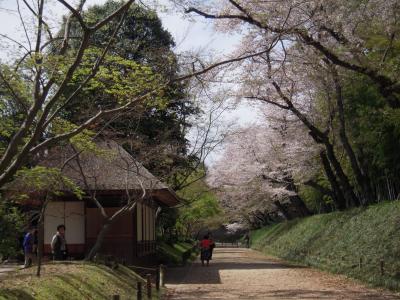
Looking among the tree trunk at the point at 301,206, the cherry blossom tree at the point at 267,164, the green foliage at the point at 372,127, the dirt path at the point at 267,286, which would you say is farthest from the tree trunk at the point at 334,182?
the tree trunk at the point at 301,206

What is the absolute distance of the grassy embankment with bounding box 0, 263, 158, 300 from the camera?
9.37m

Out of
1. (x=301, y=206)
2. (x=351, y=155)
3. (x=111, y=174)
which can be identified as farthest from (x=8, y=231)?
(x=301, y=206)

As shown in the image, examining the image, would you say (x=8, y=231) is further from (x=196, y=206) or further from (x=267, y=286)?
(x=196, y=206)

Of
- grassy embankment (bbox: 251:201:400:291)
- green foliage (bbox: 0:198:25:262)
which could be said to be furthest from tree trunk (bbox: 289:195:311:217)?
green foliage (bbox: 0:198:25:262)

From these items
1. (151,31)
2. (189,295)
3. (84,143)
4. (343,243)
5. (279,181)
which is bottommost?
(189,295)

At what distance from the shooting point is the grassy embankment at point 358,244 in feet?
53.5

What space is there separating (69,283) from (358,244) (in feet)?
38.8

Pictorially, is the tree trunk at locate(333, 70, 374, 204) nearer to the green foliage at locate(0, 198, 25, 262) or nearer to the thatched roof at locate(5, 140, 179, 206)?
the thatched roof at locate(5, 140, 179, 206)

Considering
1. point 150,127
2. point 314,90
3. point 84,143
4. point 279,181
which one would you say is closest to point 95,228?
point 150,127

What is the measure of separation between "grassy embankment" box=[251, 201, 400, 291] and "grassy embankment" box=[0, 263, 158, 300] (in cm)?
657

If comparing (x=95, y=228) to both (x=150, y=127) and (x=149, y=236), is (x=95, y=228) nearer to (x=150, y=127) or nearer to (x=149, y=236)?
(x=149, y=236)

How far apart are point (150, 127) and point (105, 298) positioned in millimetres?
15110

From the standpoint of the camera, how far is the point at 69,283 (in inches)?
431

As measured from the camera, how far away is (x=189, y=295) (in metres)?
15.5
